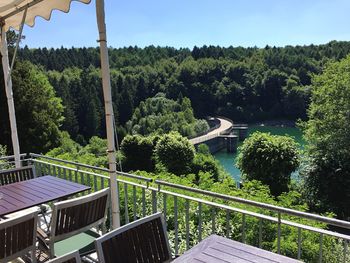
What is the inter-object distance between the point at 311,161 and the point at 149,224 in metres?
16.7

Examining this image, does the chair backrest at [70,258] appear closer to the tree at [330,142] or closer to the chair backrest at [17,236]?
the chair backrest at [17,236]

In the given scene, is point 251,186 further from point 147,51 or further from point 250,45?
point 250,45

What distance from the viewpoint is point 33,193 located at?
2.76 meters

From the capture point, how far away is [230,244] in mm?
1740

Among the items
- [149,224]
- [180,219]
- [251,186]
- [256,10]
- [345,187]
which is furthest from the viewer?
[256,10]

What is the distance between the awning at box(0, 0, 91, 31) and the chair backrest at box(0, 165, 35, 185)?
5.27 ft

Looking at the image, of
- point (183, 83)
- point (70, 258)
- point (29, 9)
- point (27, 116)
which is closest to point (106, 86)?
point (70, 258)

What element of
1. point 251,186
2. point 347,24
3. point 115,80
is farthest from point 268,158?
point 115,80

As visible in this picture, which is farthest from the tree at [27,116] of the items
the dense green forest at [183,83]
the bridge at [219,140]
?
the bridge at [219,140]

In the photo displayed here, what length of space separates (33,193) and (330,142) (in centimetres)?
1781

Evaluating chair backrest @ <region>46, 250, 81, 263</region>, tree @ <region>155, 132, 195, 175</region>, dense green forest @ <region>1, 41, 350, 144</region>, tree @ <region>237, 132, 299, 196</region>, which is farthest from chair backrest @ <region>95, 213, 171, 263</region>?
dense green forest @ <region>1, 41, 350, 144</region>

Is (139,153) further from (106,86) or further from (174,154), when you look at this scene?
(106,86)

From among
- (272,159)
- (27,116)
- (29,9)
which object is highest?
(29,9)

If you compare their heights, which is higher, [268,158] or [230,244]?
[230,244]
